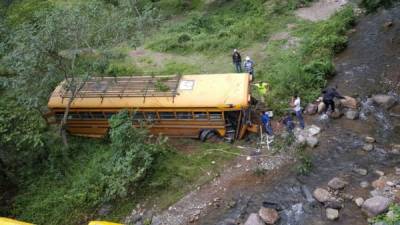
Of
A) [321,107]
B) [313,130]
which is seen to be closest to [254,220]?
[313,130]

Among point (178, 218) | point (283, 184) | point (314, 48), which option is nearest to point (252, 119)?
point (283, 184)

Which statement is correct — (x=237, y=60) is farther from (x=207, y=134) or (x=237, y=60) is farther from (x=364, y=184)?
(x=364, y=184)

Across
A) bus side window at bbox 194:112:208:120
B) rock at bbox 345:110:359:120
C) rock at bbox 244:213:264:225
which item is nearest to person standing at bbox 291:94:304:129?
rock at bbox 345:110:359:120

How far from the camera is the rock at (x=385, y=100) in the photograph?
776 inches

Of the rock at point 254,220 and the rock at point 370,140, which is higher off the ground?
the rock at point 370,140

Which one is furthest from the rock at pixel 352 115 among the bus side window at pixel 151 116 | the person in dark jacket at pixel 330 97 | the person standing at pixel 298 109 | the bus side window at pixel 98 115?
the bus side window at pixel 98 115

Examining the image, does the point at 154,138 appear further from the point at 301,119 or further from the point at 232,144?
the point at 301,119

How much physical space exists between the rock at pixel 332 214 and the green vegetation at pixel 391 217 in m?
1.28

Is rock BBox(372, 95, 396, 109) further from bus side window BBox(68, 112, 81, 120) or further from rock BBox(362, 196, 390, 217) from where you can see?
bus side window BBox(68, 112, 81, 120)

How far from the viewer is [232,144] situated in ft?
62.0

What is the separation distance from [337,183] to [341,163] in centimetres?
144

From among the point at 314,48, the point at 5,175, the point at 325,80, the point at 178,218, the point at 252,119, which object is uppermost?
the point at 314,48

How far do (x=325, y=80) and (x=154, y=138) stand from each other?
9833 mm

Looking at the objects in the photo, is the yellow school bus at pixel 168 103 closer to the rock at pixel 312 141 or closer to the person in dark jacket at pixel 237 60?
the rock at pixel 312 141
